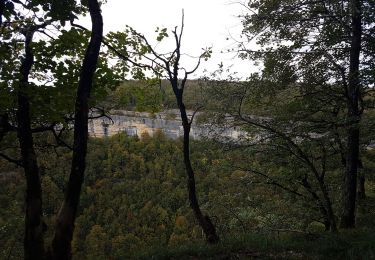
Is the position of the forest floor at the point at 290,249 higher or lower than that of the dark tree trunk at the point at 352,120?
lower

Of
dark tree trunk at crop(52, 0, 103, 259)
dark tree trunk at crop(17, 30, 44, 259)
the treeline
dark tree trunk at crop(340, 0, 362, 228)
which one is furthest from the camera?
the treeline

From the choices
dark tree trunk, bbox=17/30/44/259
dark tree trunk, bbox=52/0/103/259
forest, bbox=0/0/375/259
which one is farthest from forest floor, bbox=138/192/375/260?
dark tree trunk, bbox=52/0/103/259

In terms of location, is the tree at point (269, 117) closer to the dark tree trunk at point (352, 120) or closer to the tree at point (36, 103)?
the dark tree trunk at point (352, 120)

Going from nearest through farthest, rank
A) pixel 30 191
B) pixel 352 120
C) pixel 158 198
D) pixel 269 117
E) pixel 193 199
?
1. pixel 30 191
2. pixel 352 120
3. pixel 193 199
4. pixel 269 117
5. pixel 158 198

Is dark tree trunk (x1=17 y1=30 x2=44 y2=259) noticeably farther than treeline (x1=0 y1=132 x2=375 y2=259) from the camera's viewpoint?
No

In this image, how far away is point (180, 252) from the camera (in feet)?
27.6

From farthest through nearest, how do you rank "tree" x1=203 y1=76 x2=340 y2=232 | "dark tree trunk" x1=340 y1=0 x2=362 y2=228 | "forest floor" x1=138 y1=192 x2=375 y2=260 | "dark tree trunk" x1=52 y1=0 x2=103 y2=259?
"tree" x1=203 y1=76 x2=340 y2=232, "dark tree trunk" x1=340 y1=0 x2=362 y2=228, "forest floor" x1=138 y1=192 x2=375 y2=260, "dark tree trunk" x1=52 y1=0 x2=103 y2=259

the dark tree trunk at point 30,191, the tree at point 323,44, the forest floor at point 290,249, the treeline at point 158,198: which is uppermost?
the tree at point 323,44

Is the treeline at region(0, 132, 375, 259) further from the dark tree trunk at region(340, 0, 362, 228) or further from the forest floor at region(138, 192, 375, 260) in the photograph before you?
the dark tree trunk at region(340, 0, 362, 228)

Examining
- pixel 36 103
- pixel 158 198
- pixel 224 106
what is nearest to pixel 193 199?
pixel 224 106

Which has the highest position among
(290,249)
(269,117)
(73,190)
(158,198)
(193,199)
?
(269,117)

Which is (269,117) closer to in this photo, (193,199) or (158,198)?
(193,199)

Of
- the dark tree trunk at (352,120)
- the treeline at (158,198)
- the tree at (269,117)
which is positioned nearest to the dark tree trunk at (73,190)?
the treeline at (158,198)

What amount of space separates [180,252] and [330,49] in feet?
21.0
